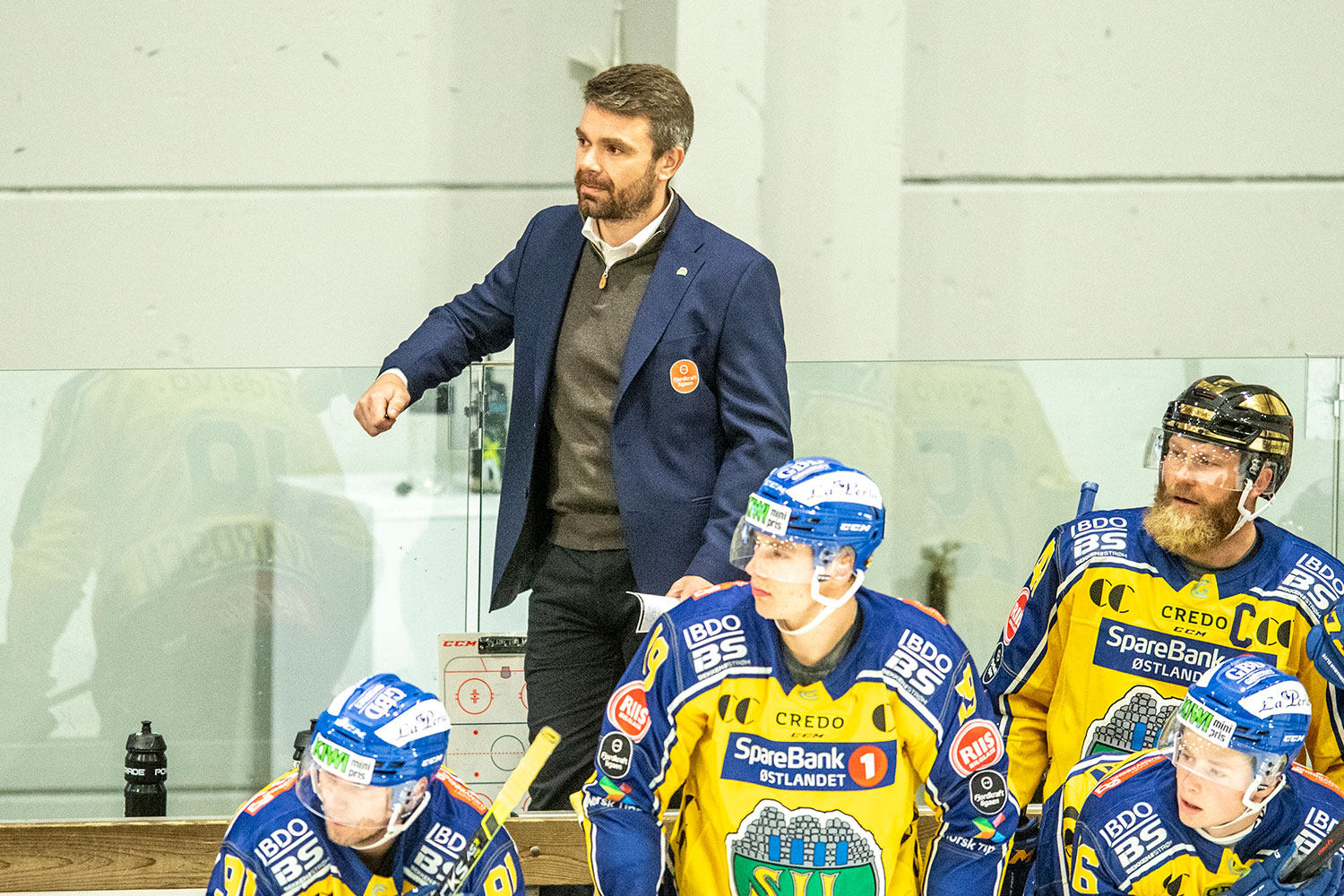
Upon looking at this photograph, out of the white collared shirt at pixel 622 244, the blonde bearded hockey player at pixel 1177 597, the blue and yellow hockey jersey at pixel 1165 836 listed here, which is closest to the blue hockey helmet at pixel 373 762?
the white collared shirt at pixel 622 244

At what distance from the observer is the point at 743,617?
7.91 ft

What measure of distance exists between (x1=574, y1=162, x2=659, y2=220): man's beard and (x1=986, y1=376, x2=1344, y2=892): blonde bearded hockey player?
109 centimetres

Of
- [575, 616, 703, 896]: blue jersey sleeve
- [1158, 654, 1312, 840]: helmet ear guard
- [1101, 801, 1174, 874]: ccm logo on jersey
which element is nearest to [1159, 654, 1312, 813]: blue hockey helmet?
[1158, 654, 1312, 840]: helmet ear guard

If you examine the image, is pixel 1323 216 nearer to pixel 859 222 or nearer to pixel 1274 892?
pixel 859 222

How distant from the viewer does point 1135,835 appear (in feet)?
8.41

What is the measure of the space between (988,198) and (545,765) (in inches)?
89.3

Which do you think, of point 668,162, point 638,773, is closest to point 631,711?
point 638,773

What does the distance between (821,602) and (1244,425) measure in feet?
3.96

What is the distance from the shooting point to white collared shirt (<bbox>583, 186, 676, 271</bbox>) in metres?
2.97

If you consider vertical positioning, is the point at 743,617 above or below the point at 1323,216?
below

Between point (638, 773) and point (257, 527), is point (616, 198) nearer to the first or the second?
point (638, 773)

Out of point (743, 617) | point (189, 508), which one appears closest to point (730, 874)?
point (743, 617)

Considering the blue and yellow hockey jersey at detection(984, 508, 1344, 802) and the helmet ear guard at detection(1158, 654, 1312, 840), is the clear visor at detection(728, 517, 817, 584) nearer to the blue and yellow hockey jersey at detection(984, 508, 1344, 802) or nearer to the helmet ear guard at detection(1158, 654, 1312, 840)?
the helmet ear guard at detection(1158, 654, 1312, 840)

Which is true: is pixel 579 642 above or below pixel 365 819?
above
